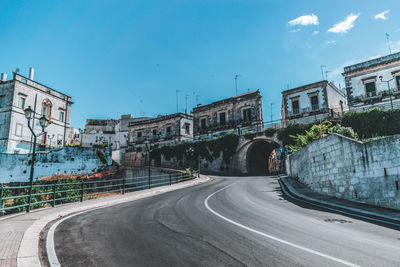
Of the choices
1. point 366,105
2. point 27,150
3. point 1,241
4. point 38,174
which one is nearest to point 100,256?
point 1,241

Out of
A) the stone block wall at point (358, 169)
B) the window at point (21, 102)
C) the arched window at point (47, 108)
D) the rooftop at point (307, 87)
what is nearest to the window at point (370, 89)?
the rooftop at point (307, 87)

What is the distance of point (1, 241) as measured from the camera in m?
4.72

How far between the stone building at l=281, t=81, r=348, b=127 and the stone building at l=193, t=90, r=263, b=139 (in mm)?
4616

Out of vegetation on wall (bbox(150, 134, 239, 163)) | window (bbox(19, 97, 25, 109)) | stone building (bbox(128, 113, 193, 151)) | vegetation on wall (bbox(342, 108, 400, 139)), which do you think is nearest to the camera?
vegetation on wall (bbox(342, 108, 400, 139))

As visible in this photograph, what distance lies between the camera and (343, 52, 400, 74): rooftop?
3020 centimetres

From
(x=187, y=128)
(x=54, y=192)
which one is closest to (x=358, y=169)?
(x=54, y=192)

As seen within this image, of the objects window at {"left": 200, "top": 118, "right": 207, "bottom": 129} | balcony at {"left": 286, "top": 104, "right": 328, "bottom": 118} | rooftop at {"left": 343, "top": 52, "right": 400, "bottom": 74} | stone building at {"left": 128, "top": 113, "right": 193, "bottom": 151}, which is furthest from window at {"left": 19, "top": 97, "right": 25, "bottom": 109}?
rooftop at {"left": 343, "top": 52, "right": 400, "bottom": 74}

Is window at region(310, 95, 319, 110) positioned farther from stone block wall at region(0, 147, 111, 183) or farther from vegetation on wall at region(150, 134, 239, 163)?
stone block wall at region(0, 147, 111, 183)

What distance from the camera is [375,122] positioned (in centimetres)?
2422

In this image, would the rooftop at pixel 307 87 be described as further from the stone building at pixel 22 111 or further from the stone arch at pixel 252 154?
the stone building at pixel 22 111

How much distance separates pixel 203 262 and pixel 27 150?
4139 cm

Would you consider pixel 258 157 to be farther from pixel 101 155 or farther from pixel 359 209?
pixel 359 209

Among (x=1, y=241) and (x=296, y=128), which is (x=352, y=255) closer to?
(x=1, y=241)

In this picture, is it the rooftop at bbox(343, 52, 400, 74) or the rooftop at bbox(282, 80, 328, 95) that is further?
the rooftop at bbox(282, 80, 328, 95)
